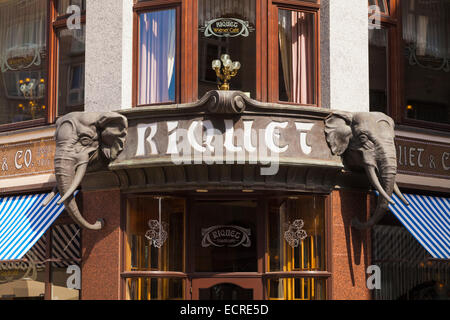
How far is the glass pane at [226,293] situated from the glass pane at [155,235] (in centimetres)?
62

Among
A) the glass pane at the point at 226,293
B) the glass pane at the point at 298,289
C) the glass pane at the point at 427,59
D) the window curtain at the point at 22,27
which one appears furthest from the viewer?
the window curtain at the point at 22,27

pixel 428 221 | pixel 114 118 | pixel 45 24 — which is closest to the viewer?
pixel 114 118

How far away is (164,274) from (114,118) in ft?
9.09

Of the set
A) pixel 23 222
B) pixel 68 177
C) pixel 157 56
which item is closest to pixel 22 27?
pixel 157 56

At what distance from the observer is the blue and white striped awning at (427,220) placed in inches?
722

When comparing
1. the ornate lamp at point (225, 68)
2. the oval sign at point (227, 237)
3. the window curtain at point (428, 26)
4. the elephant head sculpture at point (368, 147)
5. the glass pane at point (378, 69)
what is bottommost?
the oval sign at point (227, 237)

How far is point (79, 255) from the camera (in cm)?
1880

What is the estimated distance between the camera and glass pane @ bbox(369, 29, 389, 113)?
19594 millimetres

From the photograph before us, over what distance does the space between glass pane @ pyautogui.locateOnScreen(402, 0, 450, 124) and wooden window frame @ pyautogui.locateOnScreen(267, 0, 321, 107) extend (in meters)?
2.46

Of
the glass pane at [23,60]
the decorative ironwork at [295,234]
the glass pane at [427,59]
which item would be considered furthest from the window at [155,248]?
the glass pane at [427,59]

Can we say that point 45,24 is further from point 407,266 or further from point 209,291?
point 407,266

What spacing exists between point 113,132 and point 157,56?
1.64m

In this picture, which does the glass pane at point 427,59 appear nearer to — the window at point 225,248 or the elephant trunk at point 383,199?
the elephant trunk at point 383,199

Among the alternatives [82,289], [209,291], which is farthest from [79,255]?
[209,291]
